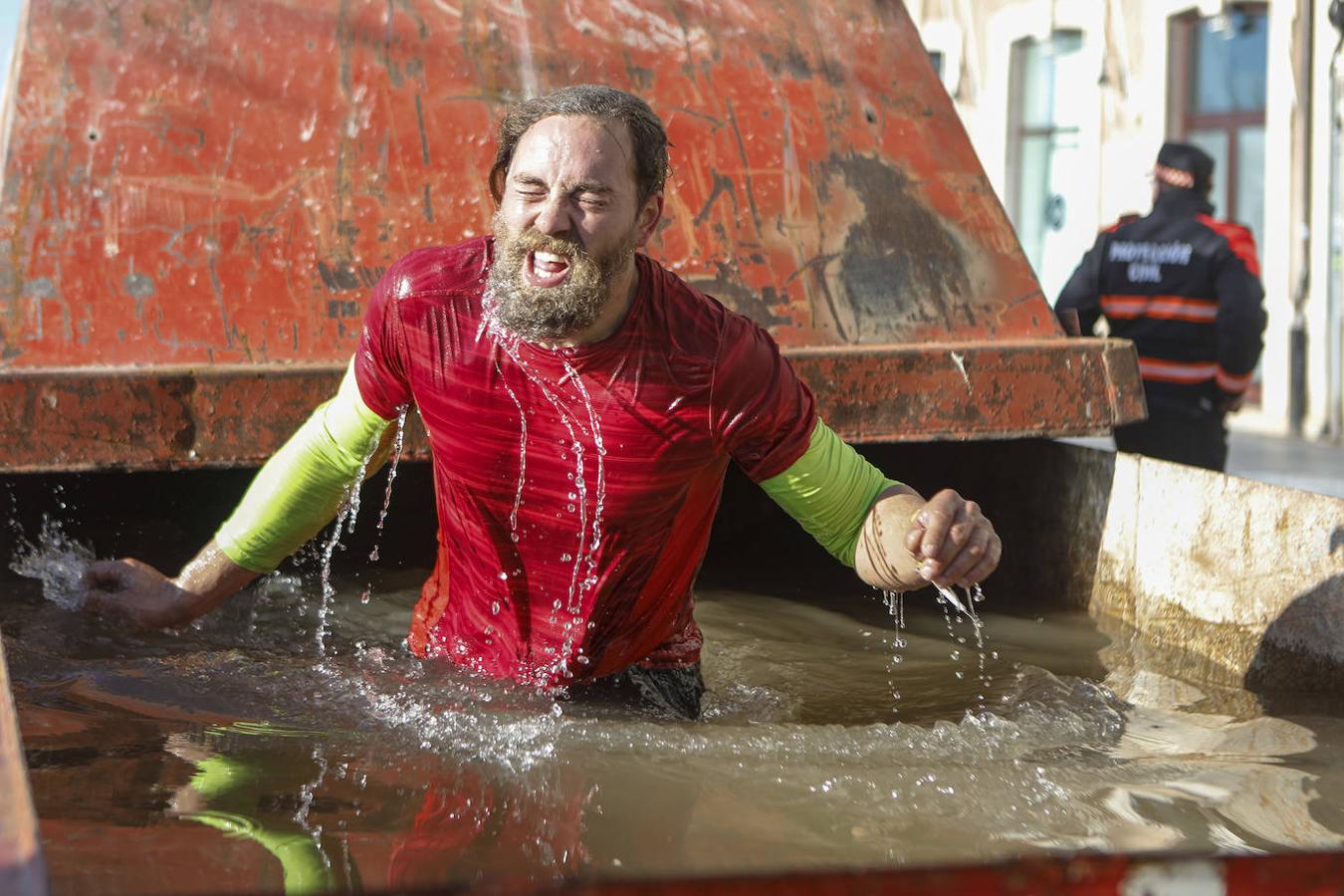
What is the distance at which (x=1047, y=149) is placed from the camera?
16.0m

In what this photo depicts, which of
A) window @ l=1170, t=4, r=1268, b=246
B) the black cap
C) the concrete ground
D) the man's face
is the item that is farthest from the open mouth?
window @ l=1170, t=4, r=1268, b=246

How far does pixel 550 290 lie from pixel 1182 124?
11.5 metres

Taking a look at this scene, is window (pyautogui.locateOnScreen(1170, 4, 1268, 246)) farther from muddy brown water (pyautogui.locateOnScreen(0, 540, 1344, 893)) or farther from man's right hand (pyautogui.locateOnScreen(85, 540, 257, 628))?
man's right hand (pyautogui.locateOnScreen(85, 540, 257, 628))

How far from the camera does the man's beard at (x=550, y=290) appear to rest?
9.31 feet

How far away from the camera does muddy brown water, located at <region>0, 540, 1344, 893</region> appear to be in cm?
229

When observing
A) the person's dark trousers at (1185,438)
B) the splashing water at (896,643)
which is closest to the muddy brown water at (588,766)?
the splashing water at (896,643)

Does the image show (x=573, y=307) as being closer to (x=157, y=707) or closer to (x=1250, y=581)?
(x=157, y=707)

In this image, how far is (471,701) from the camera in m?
3.05

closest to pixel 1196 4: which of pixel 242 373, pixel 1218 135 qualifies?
pixel 1218 135

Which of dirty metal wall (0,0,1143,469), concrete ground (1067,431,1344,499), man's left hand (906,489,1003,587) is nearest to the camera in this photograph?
man's left hand (906,489,1003,587)

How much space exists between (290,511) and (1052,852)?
59.5 inches

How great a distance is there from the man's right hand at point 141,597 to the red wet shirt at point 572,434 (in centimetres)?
52

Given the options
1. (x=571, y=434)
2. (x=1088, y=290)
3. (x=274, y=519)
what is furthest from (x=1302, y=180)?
(x=274, y=519)

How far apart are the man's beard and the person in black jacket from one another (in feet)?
11.3
